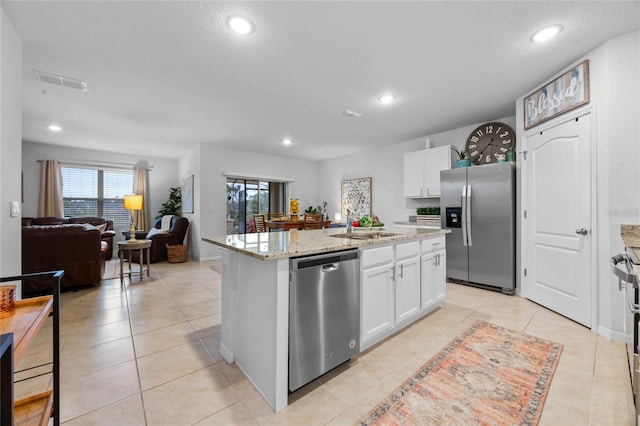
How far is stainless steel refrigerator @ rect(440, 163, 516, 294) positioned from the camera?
11.2ft

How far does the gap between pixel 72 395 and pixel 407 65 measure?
357cm

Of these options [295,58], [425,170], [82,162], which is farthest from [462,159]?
[82,162]

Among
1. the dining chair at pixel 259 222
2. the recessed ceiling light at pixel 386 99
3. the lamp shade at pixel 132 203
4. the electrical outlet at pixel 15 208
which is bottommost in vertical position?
the dining chair at pixel 259 222

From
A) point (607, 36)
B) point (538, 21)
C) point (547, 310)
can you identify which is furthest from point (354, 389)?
point (607, 36)

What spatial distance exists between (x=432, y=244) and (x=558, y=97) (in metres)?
2.00

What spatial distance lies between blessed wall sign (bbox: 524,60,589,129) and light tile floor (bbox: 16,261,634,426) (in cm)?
213

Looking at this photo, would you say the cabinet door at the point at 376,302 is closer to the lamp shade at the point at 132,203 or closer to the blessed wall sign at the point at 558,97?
the blessed wall sign at the point at 558,97

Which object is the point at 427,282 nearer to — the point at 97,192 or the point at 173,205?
the point at 173,205

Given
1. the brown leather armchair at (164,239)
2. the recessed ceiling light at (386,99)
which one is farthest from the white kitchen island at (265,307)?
the brown leather armchair at (164,239)

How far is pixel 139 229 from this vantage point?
6.50m

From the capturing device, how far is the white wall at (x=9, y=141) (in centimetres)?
184

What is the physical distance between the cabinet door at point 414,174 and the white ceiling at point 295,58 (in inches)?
29.6

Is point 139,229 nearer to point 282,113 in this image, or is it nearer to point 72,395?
point 282,113

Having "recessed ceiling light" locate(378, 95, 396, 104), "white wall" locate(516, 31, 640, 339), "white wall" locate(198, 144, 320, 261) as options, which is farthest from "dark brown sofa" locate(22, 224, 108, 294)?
"white wall" locate(516, 31, 640, 339)
